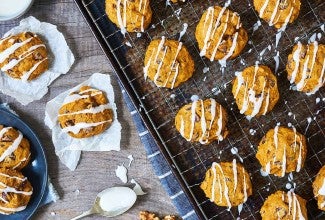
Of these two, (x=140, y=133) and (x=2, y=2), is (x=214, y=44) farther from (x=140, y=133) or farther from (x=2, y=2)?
(x=2, y=2)

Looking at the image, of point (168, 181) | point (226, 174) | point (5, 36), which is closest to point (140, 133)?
point (168, 181)

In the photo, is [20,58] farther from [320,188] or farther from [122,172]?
[320,188]

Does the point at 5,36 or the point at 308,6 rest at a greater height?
the point at 5,36

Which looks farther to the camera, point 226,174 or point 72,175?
point 72,175

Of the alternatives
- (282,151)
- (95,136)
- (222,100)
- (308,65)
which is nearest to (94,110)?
(95,136)

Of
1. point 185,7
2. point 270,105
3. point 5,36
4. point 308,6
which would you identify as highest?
point 5,36

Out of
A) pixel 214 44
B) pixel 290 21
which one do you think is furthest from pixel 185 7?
pixel 290 21
